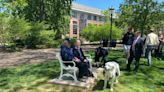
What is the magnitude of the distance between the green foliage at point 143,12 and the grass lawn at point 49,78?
511 inches

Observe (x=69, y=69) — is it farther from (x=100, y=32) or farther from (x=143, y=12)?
(x=100, y=32)

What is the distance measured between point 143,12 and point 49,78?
16.7 m

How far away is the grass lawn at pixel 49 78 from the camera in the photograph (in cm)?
790

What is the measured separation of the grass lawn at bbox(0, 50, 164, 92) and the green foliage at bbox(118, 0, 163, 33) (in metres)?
13.0

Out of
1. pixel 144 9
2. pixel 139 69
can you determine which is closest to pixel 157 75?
pixel 139 69

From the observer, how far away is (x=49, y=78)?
8945mm

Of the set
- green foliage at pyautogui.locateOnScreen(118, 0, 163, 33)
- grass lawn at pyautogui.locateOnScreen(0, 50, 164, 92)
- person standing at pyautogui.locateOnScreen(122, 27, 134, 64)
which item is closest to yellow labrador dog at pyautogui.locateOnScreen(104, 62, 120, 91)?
grass lawn at pyautogui.locateOnScreen(0, 50, 164, 92)

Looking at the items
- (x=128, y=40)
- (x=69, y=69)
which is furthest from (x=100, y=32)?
(x=69, y=69)

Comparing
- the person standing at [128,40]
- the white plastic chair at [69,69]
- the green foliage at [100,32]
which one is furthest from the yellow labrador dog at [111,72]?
the green foliage at [100,32]

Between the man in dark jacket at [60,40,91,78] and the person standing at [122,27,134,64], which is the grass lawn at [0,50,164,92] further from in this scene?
the person standing at [122,27,134,64]

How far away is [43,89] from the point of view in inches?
305

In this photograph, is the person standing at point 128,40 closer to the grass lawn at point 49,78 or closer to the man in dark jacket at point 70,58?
the grass lawn at point 49,78

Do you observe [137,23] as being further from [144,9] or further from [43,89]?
[43,89]

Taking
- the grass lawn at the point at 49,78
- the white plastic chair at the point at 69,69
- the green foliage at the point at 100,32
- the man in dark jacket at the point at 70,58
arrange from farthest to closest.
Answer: the green foliage at the point at 100,32
the man in dark jacket at the point at 70,58
the white plastic chair at the point at 69,69
the grass lawn at the point at 49,78
